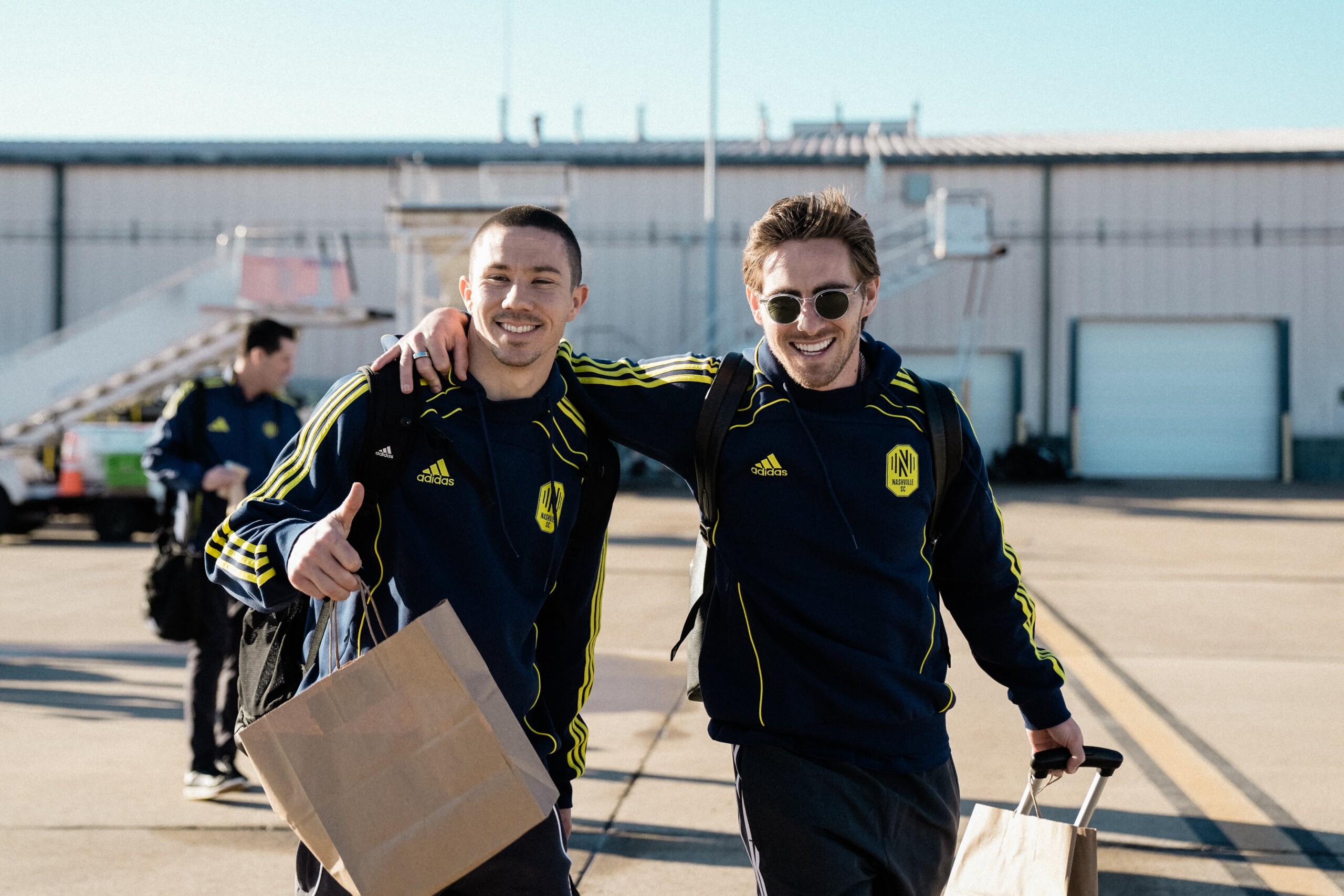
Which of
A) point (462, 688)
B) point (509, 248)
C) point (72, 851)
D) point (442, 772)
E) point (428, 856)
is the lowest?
point (72, 851)

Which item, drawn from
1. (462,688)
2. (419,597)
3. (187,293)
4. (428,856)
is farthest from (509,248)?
(187,293)

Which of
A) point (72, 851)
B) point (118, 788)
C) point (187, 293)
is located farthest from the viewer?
point (187, 293)

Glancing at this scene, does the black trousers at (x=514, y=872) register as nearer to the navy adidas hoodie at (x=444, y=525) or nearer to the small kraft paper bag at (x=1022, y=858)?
the navy adidas hoodie at (x=444, y=525)

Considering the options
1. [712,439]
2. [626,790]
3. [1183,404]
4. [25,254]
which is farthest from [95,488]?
[1183,404]

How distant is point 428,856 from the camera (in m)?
2.05

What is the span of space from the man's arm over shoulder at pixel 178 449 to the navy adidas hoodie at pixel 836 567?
3.08 m

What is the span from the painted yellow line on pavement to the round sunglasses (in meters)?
2.73

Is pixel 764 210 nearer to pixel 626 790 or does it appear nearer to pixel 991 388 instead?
pixel 991 388

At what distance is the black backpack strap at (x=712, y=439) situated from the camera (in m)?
2.64

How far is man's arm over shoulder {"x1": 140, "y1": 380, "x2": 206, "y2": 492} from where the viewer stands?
206 inches

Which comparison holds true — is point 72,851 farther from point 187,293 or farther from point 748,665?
point 187,293

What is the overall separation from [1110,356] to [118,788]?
26.7 metres

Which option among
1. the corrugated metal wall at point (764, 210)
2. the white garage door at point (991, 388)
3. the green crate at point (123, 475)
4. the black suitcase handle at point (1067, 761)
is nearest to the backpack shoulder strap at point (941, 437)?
the black suitcase handle at point (1067, 761)

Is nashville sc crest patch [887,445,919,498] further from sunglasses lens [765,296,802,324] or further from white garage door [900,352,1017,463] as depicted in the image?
white garage door [900,352,1017,463]
